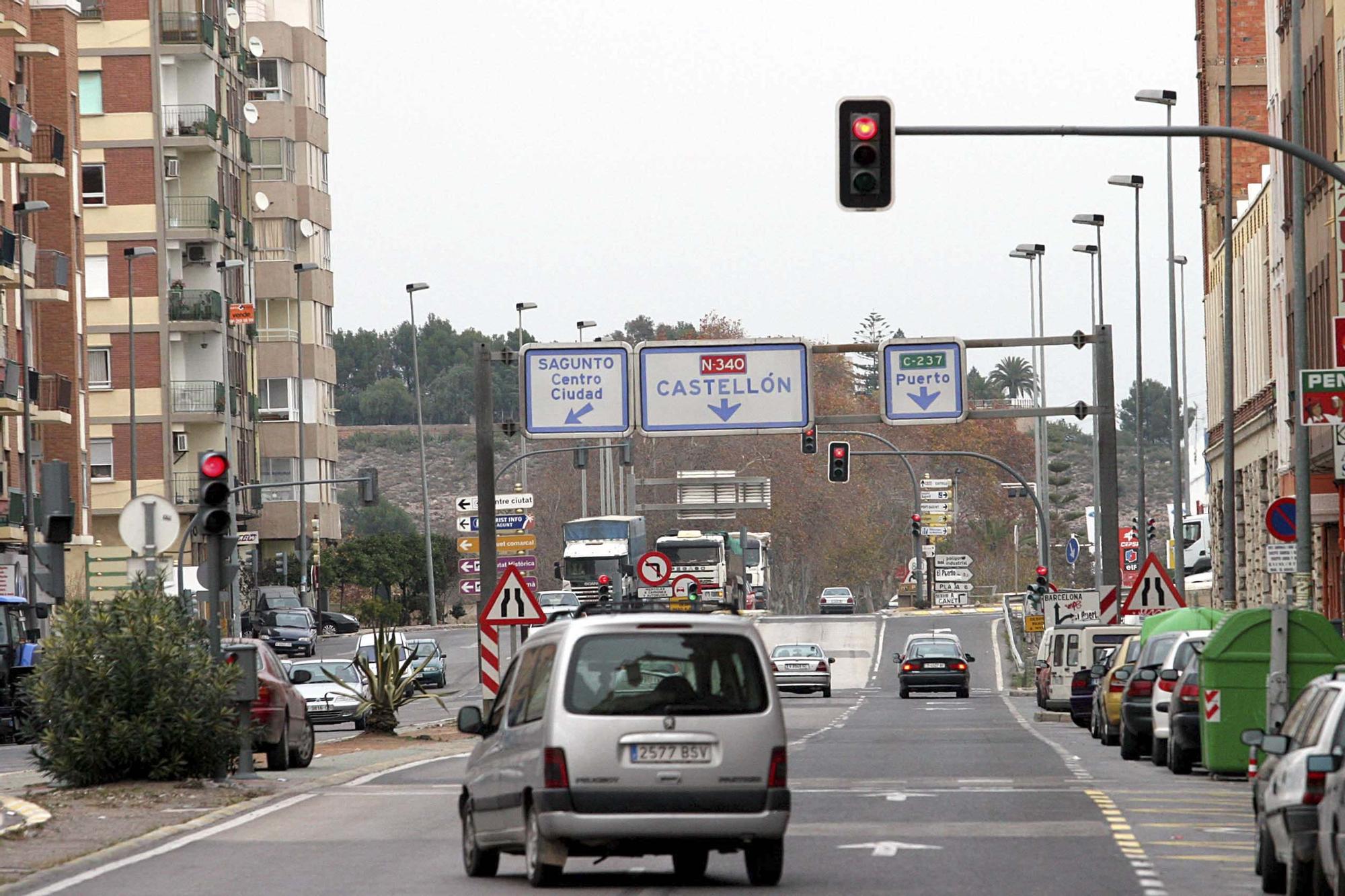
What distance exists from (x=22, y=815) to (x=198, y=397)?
237ft

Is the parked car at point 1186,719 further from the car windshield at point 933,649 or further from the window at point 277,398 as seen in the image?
the window at point 277,398

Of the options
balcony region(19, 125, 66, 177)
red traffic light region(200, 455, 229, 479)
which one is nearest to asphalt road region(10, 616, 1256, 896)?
red traffic light region(200, 455, 229, 479)

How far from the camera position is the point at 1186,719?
86.3 ft

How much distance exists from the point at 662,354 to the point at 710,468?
9162 cm

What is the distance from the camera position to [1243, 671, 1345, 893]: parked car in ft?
43.3

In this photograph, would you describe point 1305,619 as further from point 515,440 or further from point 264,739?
point 515,440

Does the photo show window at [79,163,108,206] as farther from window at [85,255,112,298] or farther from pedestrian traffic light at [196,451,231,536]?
pedestrian traffic light at [196,451,231,536]

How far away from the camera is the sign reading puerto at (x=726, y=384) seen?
1559 inches

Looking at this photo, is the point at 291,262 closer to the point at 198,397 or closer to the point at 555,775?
the point at 198,397

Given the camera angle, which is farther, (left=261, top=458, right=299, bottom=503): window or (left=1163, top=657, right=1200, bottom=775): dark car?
(left=261, top=458, right=299, bottom=503): window

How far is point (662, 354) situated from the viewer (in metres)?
39.8

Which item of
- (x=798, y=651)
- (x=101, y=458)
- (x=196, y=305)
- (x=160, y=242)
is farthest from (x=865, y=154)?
(x=196, y=305)

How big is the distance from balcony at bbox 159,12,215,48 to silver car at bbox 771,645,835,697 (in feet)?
134

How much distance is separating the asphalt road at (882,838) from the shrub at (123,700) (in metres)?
1.44
